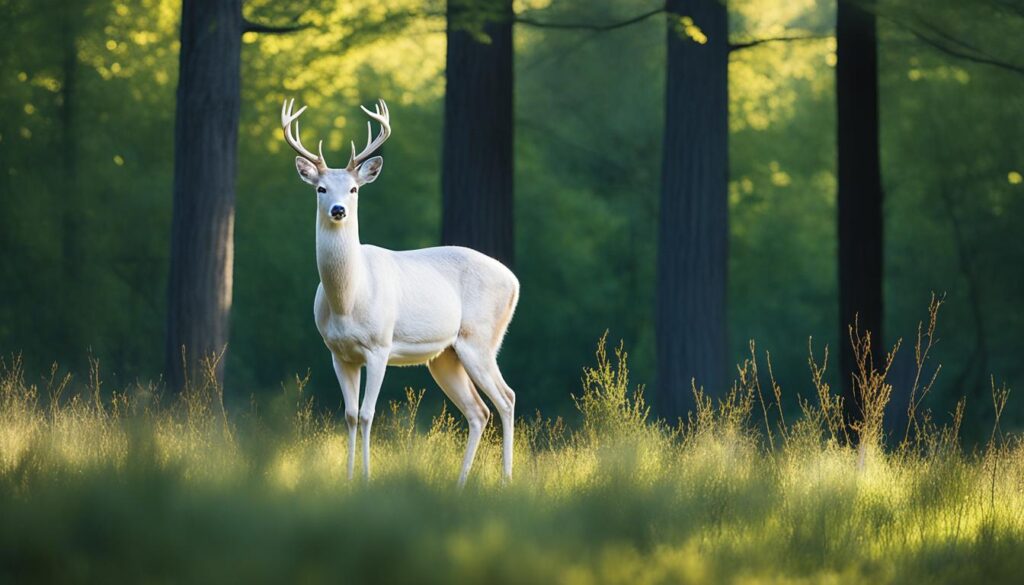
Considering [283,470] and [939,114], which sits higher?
[939,114]

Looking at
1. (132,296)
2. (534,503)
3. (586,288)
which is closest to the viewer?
(534,503)

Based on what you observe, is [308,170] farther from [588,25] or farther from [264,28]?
[588,25]

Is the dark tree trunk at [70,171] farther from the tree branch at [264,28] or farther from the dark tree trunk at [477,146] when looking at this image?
the dark tree trunk at [477,146]

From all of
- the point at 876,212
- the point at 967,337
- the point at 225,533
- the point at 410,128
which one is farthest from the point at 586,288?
the point at 225,533

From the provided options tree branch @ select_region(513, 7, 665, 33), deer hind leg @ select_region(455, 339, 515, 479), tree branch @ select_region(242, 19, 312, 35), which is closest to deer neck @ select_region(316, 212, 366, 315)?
deer hind leg @ select_region(455, 339, 515, 479)

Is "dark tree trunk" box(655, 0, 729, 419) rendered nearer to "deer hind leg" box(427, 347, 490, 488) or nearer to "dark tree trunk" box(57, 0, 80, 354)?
"deer hind leg" box(427, 347, 490, 488)

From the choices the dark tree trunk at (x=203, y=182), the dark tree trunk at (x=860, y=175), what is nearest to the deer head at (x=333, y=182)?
the dark tree trunk at (x=203, y=182)

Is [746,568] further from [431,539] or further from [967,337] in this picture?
[967,337]

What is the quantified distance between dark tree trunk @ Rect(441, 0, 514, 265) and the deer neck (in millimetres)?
3922

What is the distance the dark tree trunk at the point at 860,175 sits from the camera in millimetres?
11867

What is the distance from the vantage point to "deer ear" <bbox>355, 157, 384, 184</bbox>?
7.07 metres

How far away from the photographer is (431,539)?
5.17 m

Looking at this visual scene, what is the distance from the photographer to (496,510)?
5.89 metres

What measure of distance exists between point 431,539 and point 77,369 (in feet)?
48.2
